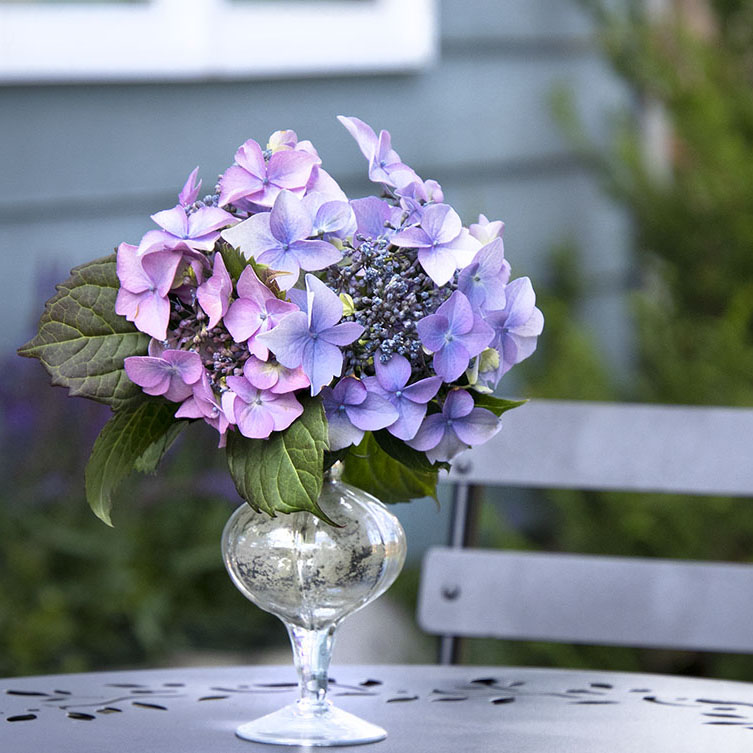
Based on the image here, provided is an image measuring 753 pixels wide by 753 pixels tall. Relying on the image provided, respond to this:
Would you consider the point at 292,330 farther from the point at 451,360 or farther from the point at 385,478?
the point at 385,478

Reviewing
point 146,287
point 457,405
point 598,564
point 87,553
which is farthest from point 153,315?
point 87,553

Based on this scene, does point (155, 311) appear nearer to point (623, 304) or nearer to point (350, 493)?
point (350, 493)

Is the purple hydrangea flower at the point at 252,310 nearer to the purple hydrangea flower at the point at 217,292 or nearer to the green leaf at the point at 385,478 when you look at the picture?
the purple hydrangea flower at the point at 217,292

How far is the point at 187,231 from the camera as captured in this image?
95 centimetres

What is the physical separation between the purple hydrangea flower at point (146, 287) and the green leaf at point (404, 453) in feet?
0.58

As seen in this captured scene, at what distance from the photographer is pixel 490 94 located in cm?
348

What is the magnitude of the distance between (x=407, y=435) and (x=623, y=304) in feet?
10.2

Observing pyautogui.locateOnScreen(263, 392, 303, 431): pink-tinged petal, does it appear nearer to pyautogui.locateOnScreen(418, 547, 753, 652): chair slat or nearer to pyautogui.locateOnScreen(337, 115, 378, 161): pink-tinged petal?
pyautogui.locateOnScreen(337, 115, 378, 161): pink-tinged petal

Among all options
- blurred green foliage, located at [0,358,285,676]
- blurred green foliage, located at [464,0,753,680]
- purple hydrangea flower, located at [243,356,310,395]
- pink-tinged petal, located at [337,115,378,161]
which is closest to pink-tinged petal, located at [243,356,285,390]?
purple hydrangea flower, located at [243,356,310,395]

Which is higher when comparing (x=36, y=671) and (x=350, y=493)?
(x=350, y=493)

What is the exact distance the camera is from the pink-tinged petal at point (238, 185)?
968 mm

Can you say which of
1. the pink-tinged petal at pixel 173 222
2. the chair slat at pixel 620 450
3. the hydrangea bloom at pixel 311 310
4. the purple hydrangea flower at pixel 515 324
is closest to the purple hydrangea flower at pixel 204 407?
the hydrangea bloom at pixel 311 310

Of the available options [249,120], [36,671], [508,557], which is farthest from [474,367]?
[249,120]

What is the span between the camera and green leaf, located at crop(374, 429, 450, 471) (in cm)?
98
